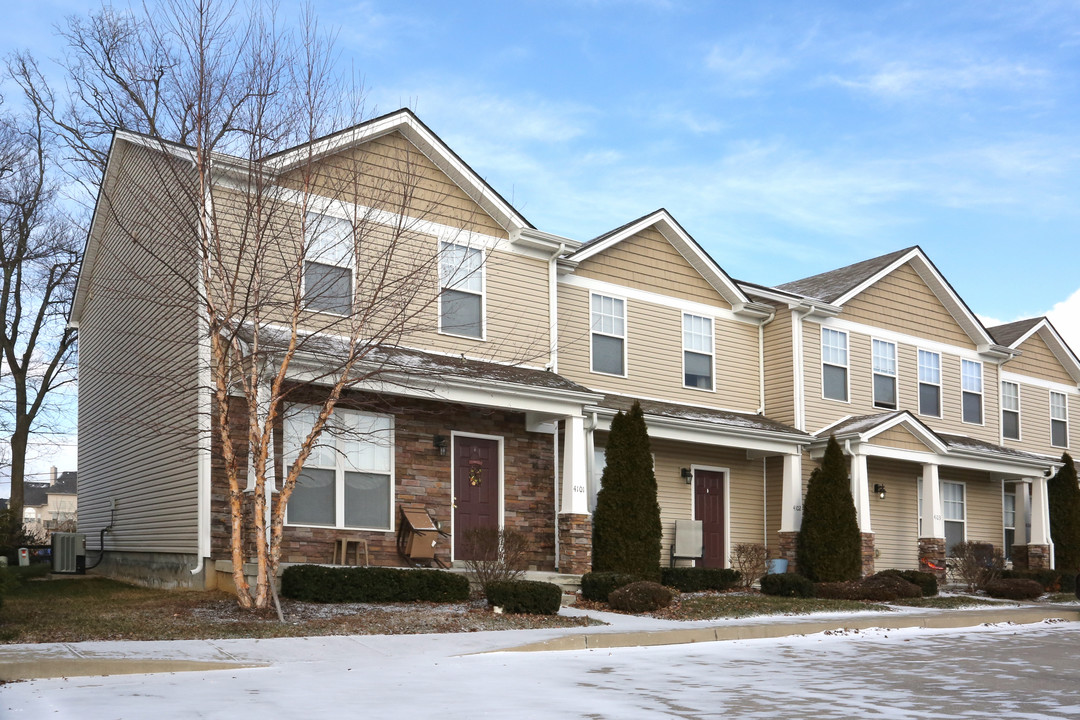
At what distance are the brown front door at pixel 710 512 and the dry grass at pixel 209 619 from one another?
26.9ft

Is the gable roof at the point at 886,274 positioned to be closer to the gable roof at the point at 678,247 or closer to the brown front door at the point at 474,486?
the gable roof at the point at 678,247

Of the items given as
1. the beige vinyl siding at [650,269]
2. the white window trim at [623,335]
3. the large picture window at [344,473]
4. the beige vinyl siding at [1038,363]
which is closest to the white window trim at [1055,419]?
the beige vinyl siding at [1038,363]

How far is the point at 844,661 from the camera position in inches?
433

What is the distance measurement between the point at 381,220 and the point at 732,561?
33.8 feet

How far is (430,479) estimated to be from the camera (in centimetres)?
1755

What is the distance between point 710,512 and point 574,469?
5187 mm

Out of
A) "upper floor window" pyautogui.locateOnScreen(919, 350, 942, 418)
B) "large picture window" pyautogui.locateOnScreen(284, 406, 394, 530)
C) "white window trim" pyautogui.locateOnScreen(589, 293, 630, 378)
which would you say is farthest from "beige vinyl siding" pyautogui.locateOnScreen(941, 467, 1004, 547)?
"large picture window" pyautogui.locateOnScreen(284, 406, 394, 530)

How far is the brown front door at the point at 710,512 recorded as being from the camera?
860 inches

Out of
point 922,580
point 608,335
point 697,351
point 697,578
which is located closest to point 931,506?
point 922,580

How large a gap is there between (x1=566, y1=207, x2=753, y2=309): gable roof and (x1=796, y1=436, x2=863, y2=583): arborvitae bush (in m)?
3.89

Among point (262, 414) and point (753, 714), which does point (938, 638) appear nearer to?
point (753, 714)

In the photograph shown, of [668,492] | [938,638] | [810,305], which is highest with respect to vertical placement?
[810,305]

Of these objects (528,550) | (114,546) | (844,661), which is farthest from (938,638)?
(114,546)

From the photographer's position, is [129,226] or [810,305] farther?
[810,305]
